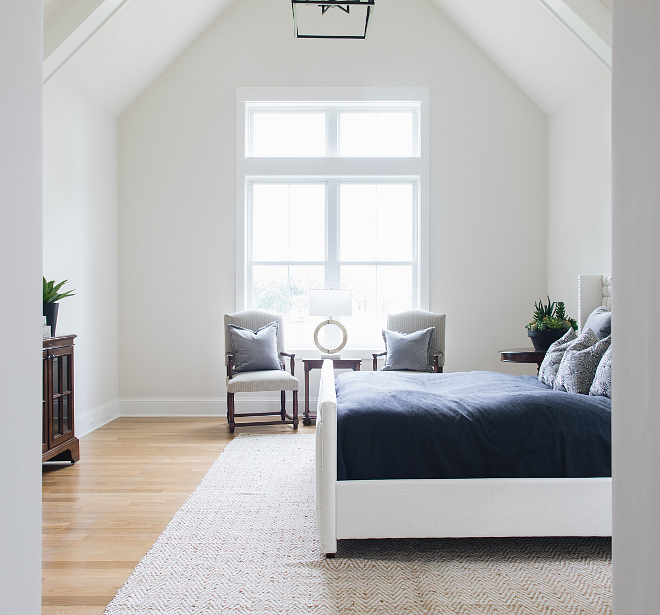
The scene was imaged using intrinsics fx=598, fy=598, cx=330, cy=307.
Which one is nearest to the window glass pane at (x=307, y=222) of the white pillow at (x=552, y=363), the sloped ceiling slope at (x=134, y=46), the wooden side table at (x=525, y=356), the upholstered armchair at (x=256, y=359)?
the upholstered armchair at (x=256, y=359)

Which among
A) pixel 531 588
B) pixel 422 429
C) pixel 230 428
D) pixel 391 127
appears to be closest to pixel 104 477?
pixel 230 428

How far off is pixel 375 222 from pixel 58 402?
3.37 meters

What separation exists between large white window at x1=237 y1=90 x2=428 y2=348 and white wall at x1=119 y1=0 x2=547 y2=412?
10.0 inches

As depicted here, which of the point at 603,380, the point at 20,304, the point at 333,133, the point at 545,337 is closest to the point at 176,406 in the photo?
the point at 333,133

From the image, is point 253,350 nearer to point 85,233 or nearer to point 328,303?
point 328,303

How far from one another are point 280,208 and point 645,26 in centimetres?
515

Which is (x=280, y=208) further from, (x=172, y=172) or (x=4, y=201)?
(x=4, y=201)

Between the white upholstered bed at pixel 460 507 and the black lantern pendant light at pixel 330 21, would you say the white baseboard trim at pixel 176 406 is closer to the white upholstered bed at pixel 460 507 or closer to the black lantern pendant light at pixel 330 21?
the white upholstered bed at pixel 460 507

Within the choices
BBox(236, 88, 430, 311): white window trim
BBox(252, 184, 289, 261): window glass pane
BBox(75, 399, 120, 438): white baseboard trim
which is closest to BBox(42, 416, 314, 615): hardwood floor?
BBox(75, 399, 120, 438): white baseboard trim

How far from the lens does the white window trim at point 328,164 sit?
580cm

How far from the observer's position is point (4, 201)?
1.00 m

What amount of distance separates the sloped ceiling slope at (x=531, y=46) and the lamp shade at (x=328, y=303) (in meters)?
2.57

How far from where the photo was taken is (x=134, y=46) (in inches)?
199

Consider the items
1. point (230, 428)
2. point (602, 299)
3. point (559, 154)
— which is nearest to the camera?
point (602, 299)
